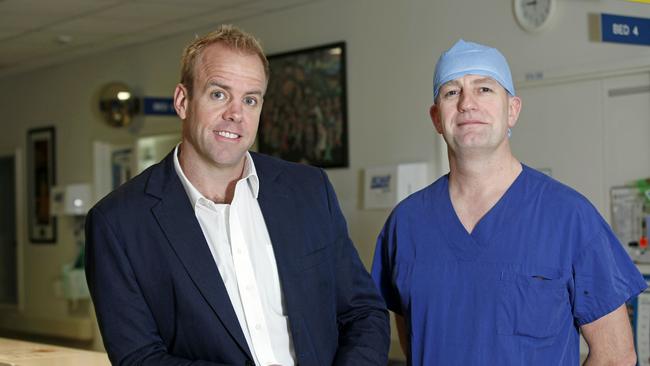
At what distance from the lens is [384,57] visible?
24.6 feet

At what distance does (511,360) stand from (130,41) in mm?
8289

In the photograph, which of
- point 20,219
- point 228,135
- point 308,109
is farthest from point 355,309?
point 20,219

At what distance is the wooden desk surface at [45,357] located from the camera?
3357 mm

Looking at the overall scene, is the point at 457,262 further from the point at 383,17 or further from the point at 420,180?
the point at 383,17

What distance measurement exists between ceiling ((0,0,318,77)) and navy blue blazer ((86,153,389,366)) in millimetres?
5887

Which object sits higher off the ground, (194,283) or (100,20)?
(100,20)

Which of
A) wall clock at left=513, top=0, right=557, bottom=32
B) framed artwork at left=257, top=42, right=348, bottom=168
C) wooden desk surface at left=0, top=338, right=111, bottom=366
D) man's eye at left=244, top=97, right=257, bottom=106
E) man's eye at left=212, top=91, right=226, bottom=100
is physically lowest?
wooden desk surface at left=0, top=338, right=111, bottom=366

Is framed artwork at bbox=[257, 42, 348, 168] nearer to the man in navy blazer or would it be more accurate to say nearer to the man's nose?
the man in navy blazer

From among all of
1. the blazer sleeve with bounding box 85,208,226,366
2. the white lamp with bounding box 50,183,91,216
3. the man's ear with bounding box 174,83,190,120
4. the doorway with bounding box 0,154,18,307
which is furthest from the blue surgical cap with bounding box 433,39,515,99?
the doorway with bounding box 0,154,18,307

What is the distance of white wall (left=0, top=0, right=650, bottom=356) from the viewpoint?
6.16m

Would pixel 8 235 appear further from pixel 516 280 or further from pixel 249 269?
pixel 516 280

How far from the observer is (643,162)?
5.81 metres

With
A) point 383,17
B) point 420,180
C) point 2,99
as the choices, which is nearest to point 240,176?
point 420,180

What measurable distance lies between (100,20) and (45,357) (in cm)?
569
